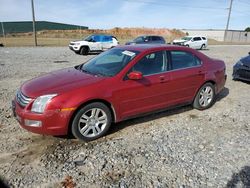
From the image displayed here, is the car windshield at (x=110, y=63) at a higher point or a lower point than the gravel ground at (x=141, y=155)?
higher

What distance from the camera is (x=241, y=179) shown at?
10.2ft

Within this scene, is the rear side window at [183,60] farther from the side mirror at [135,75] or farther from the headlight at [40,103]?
the headlight at [40,103]

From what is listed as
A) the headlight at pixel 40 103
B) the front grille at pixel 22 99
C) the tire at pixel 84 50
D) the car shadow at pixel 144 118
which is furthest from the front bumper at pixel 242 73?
the tire at pixel 84 50

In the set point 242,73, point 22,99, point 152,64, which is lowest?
point 242,73

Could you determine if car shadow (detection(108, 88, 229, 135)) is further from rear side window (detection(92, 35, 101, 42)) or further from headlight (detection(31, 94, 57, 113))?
rear side window (detection(92, 35, 101, 42))

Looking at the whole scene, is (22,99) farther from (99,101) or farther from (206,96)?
(206,96)

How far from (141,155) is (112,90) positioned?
1161mm

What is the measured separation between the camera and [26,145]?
3.83 meters

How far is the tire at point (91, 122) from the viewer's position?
12.5 ft

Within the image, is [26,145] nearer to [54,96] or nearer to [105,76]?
[54,96]

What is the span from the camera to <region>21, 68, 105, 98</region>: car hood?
374cm

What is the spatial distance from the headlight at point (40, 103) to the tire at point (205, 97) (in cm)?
328

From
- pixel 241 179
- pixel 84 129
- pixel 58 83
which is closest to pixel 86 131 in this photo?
pixel 84 129

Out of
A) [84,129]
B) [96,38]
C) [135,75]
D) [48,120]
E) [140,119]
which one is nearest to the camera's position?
[48,120]
